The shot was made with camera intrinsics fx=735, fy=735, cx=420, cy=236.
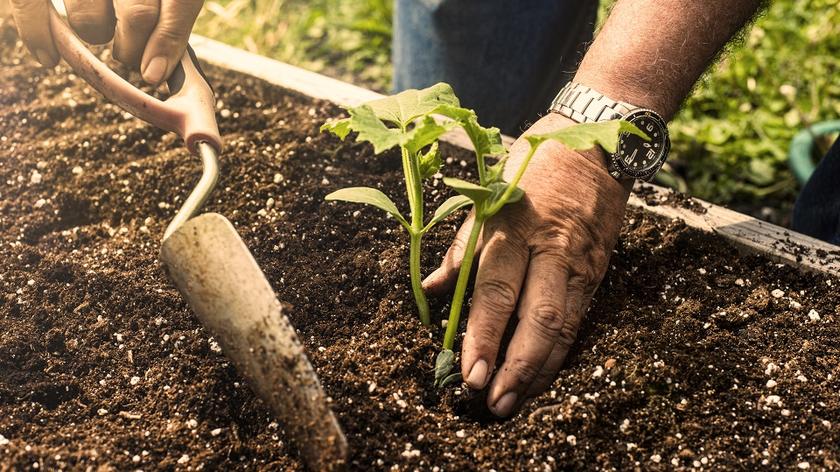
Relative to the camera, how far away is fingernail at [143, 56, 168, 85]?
1.66m

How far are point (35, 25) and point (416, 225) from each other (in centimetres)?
104

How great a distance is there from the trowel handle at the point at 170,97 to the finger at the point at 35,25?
20mm

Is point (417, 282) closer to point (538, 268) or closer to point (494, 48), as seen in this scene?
point (538, 268)

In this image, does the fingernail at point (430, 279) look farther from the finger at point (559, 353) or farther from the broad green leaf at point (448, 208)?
the finger at point (559, 353)

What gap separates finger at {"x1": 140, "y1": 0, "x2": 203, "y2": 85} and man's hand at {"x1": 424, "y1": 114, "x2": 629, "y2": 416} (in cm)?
77

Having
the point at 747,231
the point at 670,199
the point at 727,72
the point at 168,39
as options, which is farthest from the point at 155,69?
the point at 727,72

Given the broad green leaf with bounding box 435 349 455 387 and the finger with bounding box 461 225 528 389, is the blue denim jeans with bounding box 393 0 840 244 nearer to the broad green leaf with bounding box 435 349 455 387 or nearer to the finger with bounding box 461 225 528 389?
the finger with bounding box 461 225 528 389

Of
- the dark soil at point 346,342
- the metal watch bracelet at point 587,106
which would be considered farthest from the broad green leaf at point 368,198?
the metal watch bracelet at point 587,106

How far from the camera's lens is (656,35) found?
1.75 meters

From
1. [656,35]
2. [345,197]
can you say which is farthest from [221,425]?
[656,35]

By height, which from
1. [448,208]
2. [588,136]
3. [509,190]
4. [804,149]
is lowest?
[804,149]

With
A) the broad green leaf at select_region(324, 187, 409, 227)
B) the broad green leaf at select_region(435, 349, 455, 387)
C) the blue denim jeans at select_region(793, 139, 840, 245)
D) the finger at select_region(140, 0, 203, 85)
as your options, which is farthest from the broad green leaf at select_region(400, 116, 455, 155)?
the blue denim jeans at select_region(793, 139, 840, 245)

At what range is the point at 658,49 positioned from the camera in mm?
1746

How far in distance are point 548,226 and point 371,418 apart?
1.74 ft
